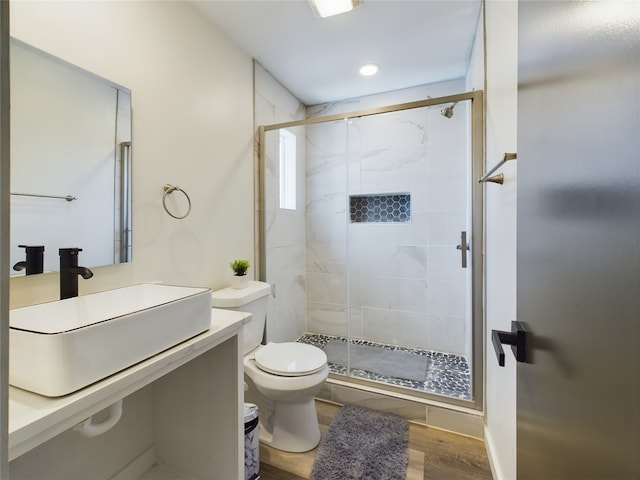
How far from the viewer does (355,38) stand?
1.90 meters

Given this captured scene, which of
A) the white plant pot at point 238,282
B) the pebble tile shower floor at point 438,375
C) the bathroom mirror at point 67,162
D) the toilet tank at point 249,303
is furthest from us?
the pebble tile shower floor at point 438,375

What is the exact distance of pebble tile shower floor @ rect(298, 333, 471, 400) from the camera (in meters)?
1.93

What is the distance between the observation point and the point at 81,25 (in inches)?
43.5

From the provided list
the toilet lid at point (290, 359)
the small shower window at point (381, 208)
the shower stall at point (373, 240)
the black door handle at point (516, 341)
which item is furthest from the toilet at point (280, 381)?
the small shower window at point (381, 208)

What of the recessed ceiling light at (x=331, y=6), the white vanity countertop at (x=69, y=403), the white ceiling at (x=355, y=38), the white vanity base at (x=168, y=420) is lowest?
the white vanity base at (x=168, y=420)

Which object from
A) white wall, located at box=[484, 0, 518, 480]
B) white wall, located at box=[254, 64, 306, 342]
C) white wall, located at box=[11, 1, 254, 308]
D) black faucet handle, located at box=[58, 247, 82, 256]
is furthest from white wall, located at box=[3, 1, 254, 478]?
white wall, located at box=[484, 0, 518, 480]

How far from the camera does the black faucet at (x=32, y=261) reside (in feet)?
3.05

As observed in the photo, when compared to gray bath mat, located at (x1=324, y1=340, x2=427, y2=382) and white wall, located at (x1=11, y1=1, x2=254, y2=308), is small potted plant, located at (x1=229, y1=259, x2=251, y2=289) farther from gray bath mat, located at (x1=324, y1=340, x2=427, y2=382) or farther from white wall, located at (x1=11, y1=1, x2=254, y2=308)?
gray bath mat, located at (x1=324, y1=340, x2=427, y2=382)

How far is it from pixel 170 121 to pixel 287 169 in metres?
1.32

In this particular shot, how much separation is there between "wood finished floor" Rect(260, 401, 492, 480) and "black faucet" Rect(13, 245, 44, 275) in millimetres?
1310

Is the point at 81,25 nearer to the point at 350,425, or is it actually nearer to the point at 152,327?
the point at 152,327

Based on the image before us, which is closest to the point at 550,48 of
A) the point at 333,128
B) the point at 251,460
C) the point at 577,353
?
the point at 577,353

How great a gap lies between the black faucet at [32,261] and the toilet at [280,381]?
2.50 feet

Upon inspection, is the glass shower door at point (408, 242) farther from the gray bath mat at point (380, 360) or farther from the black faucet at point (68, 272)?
the black faucet at point (68, 272)
